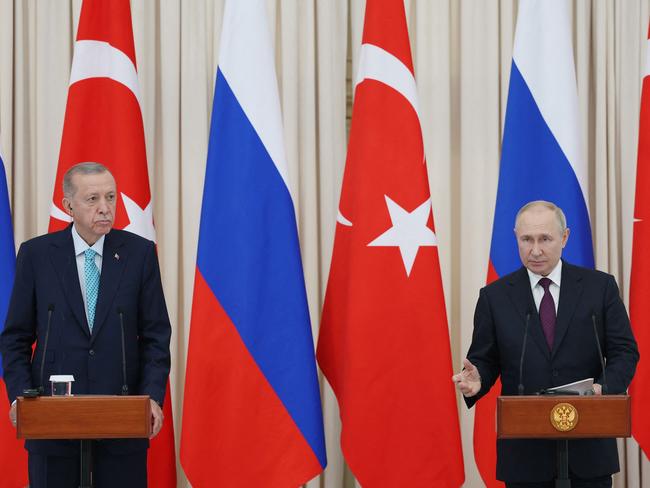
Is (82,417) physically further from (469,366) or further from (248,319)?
(248,319)

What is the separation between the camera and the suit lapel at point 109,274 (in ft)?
9.62

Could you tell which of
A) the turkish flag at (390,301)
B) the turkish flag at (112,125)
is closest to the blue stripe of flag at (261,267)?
the turkish flag at (390,301)

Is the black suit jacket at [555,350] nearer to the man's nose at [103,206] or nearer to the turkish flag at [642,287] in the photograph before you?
the turkish flag at [642,287]

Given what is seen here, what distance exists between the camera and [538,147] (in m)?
3.87

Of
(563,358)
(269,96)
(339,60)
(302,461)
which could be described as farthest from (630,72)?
(302,461)

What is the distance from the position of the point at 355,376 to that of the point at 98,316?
1.17 metres

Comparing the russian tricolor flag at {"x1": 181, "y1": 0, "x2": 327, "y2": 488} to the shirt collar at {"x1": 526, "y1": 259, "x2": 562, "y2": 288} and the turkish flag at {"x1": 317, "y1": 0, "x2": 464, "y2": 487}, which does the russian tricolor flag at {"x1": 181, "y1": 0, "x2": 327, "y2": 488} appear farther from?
the shirt collar at {"x1": 526, "y1": 259, "x2": 562, "y2": 288}

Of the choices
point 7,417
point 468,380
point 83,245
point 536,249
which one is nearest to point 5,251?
point 7,417

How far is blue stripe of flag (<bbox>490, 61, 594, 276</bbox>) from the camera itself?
12.5 feet

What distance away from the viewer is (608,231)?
4578 mm

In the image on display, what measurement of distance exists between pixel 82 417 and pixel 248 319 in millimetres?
1306

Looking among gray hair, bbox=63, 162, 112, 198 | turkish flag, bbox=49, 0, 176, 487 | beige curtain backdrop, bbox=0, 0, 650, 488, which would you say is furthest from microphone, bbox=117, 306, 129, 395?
beige curtain backdrop, bbox=0, 0, 650, 488

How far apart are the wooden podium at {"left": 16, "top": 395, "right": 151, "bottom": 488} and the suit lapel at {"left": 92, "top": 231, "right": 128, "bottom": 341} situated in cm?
50

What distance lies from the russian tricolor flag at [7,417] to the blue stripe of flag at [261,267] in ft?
2.92
